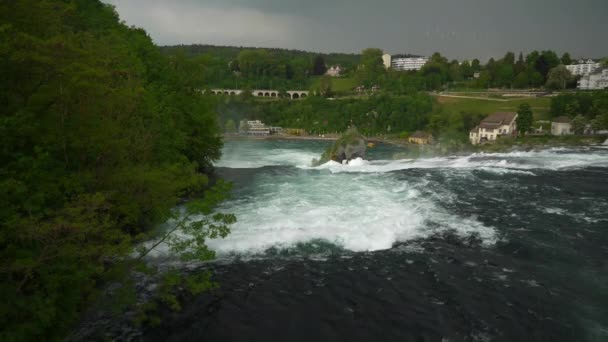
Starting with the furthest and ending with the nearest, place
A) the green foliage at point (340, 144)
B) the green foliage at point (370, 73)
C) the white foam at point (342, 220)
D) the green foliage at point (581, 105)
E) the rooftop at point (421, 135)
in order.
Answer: the green foliage at point (370, 73) → the rooftop at point (421, 135) → the green foliage at point (581, 105) → the green foliage at point (340, 144) → the white foam at point (342, 220)

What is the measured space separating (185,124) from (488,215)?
913 inches

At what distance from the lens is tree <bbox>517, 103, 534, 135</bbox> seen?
61.4 m

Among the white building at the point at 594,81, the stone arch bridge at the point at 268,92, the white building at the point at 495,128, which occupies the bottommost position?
the white building at the point at 495,128

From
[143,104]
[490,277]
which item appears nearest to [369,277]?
[490,277]

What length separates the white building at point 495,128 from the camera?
63.1 meters

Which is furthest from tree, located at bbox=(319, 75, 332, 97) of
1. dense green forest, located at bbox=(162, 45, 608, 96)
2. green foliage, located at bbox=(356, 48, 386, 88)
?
green foliage, located at bbox=(356, 48, 386, 88)

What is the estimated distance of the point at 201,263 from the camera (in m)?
17.9

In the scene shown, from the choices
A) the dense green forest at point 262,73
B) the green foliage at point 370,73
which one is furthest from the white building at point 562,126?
the dense green forest at point 262,73

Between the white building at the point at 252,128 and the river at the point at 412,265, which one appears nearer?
the river at the point at 412,265

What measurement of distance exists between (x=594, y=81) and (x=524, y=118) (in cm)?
5039

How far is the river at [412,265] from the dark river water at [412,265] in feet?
0.20

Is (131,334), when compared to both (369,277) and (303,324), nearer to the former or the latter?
(303,324)

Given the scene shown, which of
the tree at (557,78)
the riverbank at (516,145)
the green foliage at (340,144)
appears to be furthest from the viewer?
the tree at (557,78)

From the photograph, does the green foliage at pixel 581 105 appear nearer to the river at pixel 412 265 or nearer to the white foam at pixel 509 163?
the white foam at pixel 509 163
